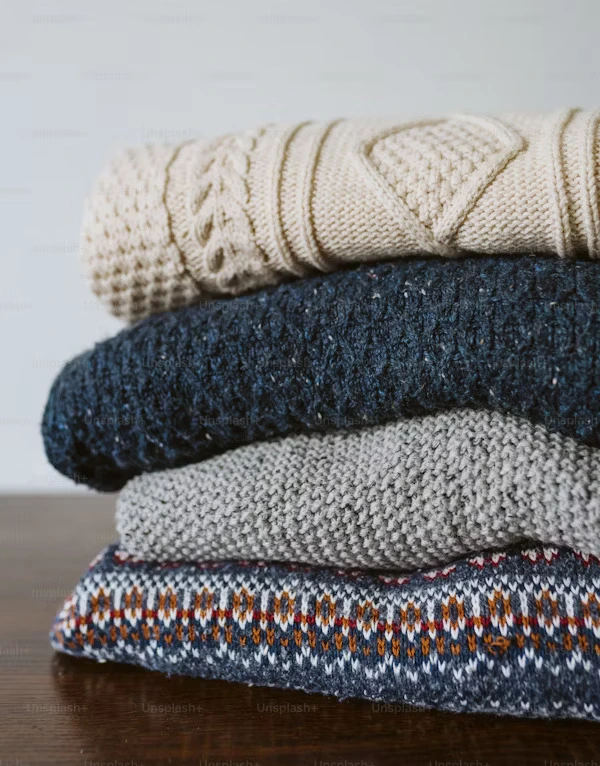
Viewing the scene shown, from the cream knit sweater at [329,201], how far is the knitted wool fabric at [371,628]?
0.59 ft

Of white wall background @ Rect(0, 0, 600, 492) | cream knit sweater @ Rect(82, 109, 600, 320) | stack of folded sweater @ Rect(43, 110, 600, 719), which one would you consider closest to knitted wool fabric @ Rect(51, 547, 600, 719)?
stack of folded sweater @ Rect(43, 110, 600, 719)

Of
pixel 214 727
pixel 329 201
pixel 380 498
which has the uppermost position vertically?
pixel 329 201

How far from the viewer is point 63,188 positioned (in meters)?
0.83

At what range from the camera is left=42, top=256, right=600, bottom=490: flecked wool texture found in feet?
1.25

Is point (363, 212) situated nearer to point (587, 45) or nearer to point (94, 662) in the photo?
point (94, 662)

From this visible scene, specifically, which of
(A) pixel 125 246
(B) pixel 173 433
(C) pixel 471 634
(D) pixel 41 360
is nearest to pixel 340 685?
(C) pixel 471 634

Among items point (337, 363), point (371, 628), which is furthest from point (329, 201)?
point (371, 628)

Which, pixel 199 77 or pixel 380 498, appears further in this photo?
pixel 199 77

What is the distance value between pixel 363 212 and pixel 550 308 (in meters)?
0.12

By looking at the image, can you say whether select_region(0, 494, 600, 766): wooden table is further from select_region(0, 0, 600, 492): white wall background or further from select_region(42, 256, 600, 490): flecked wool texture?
select_region(0, 0, 600, 492): white wall background

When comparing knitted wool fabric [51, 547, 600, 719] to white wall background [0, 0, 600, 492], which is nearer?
knitted wool fabric [51, 547, 600, 719]

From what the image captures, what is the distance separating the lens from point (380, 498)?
0.42 m

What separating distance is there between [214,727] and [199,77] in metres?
0.64

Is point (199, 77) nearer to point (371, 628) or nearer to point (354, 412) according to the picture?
point (354, 412)
